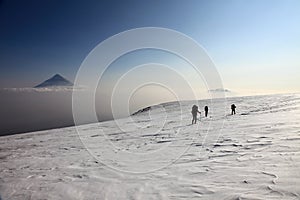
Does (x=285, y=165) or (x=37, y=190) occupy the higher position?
(x=285, y=165)

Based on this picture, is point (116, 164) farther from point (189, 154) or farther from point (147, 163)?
point (189, 154)

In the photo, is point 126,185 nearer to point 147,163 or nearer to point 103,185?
point 103,185

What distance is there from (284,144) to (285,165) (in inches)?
125

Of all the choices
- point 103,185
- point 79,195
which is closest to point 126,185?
point 103,185

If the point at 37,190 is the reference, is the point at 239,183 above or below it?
above

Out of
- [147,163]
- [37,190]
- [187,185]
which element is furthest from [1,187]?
[187,185]

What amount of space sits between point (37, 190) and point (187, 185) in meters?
4.62

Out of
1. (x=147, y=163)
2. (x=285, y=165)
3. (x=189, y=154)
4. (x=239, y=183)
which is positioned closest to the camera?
(x=239, y=183)

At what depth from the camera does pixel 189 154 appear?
10.7 meters

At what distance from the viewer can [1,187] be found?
8.26 meters

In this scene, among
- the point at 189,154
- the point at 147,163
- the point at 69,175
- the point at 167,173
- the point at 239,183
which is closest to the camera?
the point at 239,183

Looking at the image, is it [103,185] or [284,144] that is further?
[284,144]

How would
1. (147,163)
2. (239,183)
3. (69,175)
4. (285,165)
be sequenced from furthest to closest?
(147,163) < (69,175) < (285,165) < (239,183)

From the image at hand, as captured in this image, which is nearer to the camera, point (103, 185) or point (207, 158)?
point (103, 185)
